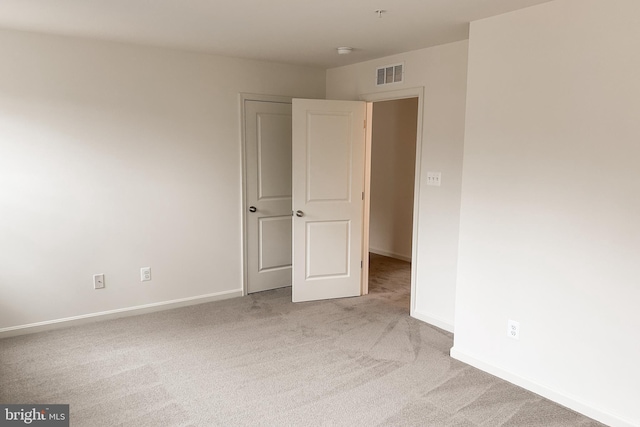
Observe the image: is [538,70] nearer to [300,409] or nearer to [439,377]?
[439,377]

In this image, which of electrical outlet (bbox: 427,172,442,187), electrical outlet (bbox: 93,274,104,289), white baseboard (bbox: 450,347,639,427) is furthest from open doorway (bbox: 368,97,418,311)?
electrical outlet (bbox: 93,274,104,289)

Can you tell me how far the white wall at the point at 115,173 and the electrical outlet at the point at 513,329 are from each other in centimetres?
265

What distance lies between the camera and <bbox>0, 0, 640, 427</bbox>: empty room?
2.49 meters

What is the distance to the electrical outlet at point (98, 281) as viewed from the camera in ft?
12.5

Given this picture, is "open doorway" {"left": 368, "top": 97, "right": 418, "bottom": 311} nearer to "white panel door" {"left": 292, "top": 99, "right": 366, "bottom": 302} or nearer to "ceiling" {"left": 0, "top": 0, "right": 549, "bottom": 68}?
"white panel door" {"left": 292, "top": 99, "right": 366, "bottom": 302}

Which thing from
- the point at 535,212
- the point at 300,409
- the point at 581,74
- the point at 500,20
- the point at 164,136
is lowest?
the point at 300,409

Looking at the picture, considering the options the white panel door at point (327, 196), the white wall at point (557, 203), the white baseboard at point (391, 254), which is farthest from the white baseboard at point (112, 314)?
the white baseboard at point (391, 254)

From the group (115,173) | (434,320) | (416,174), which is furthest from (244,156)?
(434,320)

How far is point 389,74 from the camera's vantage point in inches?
162

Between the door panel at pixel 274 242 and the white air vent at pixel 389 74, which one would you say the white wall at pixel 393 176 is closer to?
Answer: the white air vent at pixel 389 74

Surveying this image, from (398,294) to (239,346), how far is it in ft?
6.46

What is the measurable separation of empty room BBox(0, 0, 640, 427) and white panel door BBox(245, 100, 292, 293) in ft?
0.08

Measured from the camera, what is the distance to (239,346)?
3387 mm

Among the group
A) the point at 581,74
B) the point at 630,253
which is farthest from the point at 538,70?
the point at 630,253
